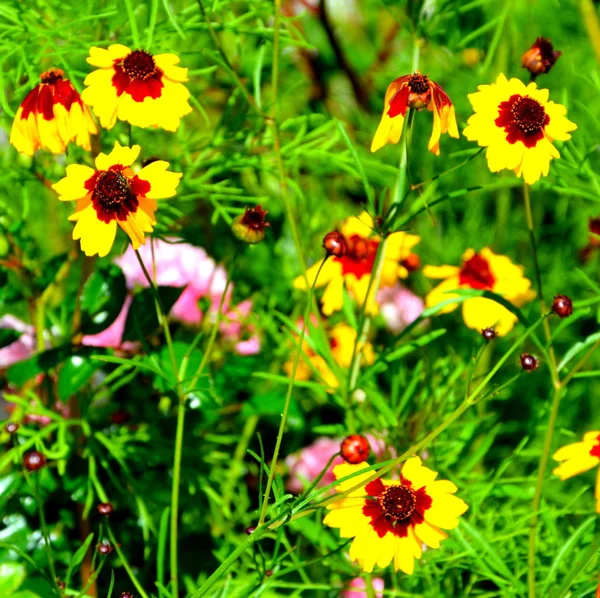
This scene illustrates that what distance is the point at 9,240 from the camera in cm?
79

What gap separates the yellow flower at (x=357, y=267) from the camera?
2.50 ft

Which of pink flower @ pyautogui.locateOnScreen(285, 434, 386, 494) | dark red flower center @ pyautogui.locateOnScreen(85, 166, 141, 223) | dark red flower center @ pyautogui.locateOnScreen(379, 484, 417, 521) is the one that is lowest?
pink flower @ pyautogui.locateOnScreen(285, 434, 386, 494)

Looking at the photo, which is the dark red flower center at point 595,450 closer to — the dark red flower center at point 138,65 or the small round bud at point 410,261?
the small round bud at point 410,261

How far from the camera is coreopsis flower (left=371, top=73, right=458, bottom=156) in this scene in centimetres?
57

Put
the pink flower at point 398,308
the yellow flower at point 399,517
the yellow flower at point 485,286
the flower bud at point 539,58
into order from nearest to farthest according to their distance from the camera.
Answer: the yellow flower at point 399,517, the flower bud at point 539,58, the yellow flower at point 485,286, the pink flower at point 398,308

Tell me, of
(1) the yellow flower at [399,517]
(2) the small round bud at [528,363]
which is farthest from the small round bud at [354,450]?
(2) the small round bud at [528,363]

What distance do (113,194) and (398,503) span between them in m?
0.28

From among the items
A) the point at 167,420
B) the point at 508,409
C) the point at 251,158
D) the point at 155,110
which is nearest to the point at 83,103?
the point at 155,110

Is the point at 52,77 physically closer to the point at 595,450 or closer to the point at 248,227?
the point at 248,227

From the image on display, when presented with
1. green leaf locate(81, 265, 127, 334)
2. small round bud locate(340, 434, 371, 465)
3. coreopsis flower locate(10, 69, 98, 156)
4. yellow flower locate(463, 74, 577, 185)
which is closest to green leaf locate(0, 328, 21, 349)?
green leaf locate(81, 265, 127, 334)

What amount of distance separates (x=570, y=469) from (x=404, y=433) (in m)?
0.19

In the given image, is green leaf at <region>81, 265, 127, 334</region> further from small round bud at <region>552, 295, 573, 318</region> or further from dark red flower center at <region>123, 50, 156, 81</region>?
small round bud at <region>552, 295, 573, 318</region>

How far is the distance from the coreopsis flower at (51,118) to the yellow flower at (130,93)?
12 mm

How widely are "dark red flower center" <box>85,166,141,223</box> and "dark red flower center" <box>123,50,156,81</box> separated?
0.08 m
